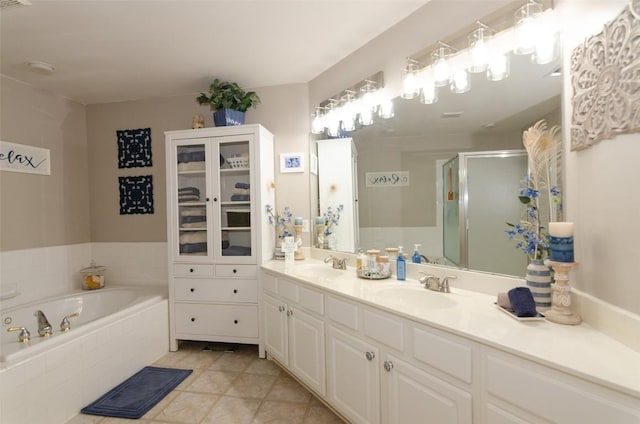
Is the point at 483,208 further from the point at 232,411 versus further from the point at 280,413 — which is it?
the point at 232,411

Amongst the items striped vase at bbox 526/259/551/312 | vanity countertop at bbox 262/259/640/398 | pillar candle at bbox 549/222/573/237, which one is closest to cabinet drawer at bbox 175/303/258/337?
vanity countertop at bbox 262/259/640/398

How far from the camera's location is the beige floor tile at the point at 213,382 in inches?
85.7

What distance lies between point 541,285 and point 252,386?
192 centimetres

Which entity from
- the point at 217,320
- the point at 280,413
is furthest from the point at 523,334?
the point at 217,320

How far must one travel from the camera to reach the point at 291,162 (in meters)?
2.87

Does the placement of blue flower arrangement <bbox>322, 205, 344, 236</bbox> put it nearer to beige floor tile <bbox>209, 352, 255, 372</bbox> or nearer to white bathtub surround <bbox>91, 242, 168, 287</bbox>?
beige floor tile <bbox>209, 352, 255, 372</bbox>

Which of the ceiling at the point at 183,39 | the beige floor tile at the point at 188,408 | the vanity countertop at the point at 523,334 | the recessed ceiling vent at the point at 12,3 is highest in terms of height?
the ceiling at the point at 183,39

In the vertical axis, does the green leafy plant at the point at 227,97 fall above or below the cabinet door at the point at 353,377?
above

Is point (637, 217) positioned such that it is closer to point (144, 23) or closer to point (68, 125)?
point (144, 23)

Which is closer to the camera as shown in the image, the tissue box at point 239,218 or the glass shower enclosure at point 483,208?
the glass shower enclosure at point 483,208

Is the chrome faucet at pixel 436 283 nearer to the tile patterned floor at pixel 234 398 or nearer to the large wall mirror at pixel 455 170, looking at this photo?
the large wall mirror at pixel 455 170

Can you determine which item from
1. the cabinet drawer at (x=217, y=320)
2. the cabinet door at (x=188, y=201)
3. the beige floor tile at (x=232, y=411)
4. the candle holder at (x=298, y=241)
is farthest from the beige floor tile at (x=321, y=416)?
the cabinet door at (x=188, y=201)

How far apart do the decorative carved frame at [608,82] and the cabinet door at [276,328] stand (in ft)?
6.37

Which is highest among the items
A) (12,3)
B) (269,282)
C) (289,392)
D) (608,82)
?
(12,3)
